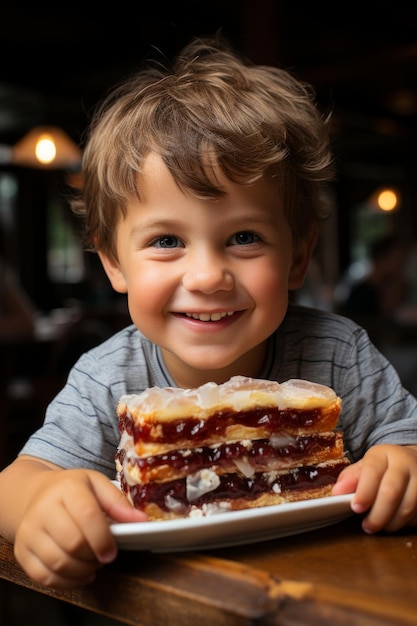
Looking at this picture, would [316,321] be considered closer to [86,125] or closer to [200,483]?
[200,483]

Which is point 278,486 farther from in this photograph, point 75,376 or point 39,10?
point 39,10

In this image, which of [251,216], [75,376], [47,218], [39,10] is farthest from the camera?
[47,218]

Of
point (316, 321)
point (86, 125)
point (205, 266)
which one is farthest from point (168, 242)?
point (86, 125)

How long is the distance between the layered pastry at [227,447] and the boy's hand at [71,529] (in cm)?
5

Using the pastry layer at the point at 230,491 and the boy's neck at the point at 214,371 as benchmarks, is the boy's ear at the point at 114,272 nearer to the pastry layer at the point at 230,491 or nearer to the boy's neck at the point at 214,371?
the boy's neck at the point at 214,371

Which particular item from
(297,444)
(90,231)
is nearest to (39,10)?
(90,231)

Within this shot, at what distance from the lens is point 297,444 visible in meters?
0.90

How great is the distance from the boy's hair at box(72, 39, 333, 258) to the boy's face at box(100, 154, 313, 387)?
2 centimetres

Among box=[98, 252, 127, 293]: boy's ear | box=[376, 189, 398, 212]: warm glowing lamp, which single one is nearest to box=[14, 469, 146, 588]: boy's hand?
box=[98, 252, 127, 293]: boy's ear

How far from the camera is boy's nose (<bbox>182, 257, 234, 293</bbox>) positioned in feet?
3.28

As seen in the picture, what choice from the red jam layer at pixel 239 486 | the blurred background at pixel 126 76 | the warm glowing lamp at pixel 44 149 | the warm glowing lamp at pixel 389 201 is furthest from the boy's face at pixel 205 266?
the warm glowing lamp at pixel 44 149

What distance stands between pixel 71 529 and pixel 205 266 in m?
0.40

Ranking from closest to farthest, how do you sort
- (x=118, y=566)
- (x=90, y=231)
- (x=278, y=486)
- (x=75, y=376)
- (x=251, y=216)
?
(x=118, y=566)
(x=278, y=486)
(x=251, y=216)
(x=75, y=376)
(x=90, y=231)

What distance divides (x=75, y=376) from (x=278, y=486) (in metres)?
0.45
